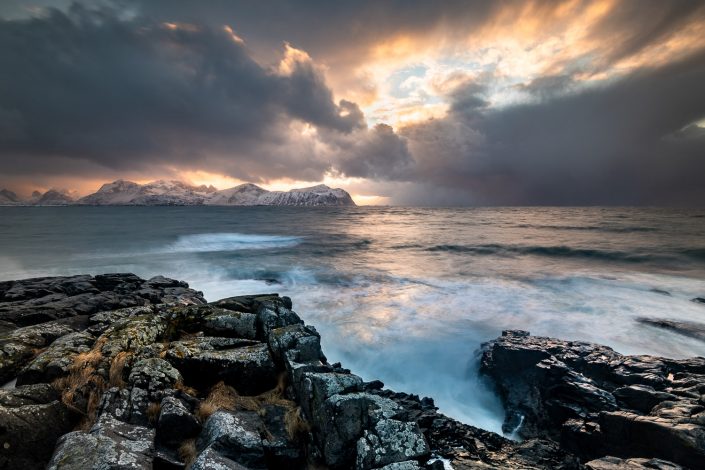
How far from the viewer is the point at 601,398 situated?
369 inches

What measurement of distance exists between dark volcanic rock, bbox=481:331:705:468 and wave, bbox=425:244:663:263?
117 feet

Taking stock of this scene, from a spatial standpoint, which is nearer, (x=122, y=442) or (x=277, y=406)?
(x=122, y=442)

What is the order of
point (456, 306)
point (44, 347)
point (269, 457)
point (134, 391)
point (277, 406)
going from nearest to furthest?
1. point (269, 457)
2. point (134, 391)
3. point (277, 406)
4. point (44, 347)
5. point (456, 306)

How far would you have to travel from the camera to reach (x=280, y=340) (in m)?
8.91

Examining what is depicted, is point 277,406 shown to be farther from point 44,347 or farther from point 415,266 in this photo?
point 415,266

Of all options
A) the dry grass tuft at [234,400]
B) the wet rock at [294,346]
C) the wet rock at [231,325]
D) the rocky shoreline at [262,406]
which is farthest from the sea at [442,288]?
the dry grass tuft at [234,400]

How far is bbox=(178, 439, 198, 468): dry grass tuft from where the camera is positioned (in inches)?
213

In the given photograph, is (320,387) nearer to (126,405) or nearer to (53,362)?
(126,405)

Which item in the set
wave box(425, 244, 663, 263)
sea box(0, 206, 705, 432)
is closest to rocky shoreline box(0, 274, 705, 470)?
sea box(0, 206, 705, 432)

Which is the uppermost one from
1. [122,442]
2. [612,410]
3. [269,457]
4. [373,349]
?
[122,442]

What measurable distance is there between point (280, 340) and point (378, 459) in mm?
4357

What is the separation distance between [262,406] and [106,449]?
3149mm

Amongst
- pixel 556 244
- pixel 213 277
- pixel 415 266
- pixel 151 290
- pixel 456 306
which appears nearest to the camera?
pixel 151 290

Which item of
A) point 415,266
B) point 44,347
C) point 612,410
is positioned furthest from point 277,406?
point 415,266
